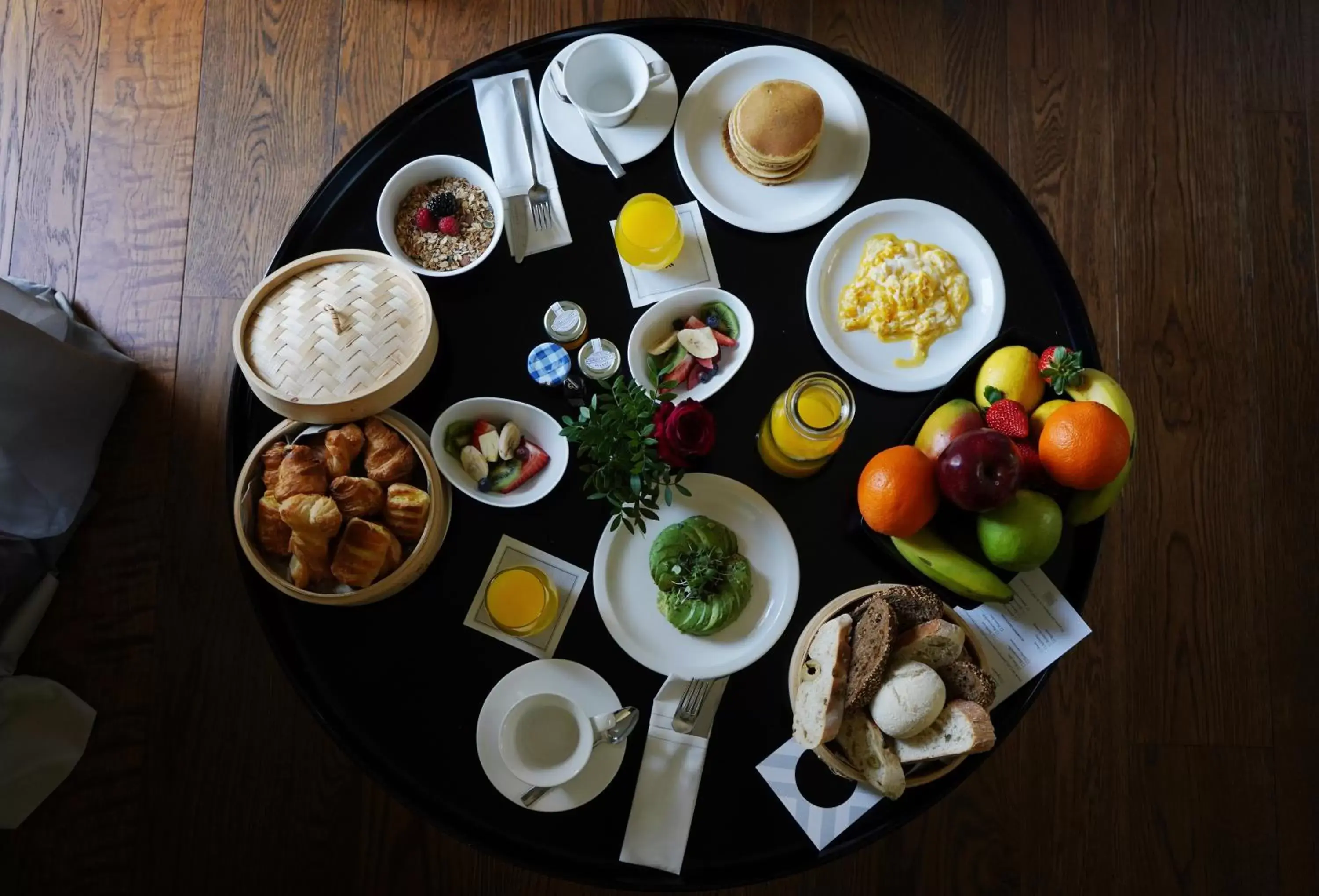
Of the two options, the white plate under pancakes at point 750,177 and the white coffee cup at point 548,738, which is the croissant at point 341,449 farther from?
the white plate under pancakes at point 750,177

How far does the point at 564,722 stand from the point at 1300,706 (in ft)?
5.51

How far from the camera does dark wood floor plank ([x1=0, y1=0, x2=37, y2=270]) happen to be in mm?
2004

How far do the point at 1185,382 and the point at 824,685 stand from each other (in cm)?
141

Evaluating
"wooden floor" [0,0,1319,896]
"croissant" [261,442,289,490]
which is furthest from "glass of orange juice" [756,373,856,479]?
"wooden floor" [0,0,1319,896]

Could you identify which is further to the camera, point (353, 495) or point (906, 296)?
point (906, 296)

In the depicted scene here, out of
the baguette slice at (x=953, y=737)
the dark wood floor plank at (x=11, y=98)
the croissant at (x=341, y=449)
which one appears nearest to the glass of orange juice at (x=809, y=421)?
the baguette slice at (x=953, y=737)

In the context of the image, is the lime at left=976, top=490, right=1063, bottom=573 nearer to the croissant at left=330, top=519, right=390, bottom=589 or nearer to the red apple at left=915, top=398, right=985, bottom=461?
the red apple at left=915, top=398, right=985, bottom=461

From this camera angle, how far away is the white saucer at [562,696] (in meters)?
1.20

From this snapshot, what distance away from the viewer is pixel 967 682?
111 cm

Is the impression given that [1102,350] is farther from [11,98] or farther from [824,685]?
[11,98]

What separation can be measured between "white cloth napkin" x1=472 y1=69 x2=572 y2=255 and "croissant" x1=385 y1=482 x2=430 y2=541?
1.35ft

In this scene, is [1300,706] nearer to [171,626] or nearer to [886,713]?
[886,713]

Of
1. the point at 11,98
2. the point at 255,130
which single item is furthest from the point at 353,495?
the point at 11,98

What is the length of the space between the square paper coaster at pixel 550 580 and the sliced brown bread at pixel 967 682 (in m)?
0.51
